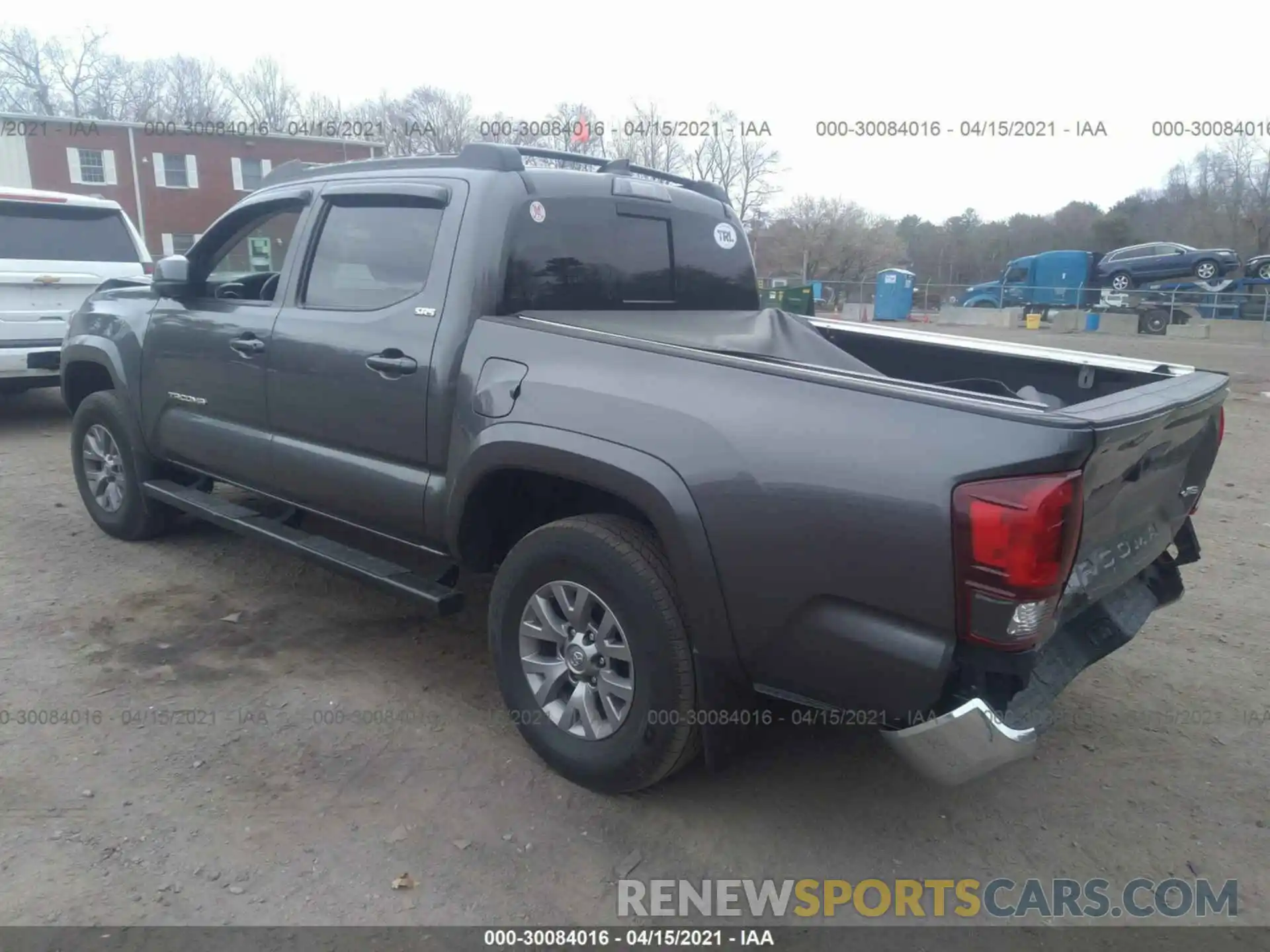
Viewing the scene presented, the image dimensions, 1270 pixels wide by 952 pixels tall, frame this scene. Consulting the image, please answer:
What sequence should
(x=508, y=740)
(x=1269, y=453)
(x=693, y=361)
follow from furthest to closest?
1. (x=1269, y=453)
2. (x=508, y=740)
3. (x=693, y=361)

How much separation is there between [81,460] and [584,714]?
4.08 metres

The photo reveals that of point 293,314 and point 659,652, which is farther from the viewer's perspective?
point 293,314

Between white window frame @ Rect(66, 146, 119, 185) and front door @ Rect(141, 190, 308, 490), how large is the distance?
34.8m

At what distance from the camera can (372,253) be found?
3.82m

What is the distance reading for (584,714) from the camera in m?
3.09

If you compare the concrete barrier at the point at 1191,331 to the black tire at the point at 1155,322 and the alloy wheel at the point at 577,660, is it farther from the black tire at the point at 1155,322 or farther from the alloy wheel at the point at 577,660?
the alloy wheel at the point at 577,660

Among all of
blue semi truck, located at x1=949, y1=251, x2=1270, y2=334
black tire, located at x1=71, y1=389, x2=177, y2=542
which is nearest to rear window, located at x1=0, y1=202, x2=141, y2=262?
black tire, located at x1=71, y1=389, x2=177, y2=542

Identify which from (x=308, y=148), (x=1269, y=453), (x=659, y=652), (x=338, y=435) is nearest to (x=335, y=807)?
(x=659, y=652)

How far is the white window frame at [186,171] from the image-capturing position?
34.4m

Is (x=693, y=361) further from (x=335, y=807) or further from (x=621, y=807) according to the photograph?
(x=335, y=807)

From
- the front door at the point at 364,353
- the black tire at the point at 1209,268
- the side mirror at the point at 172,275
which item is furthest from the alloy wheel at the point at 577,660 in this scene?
the black tire at the point at 1209,268

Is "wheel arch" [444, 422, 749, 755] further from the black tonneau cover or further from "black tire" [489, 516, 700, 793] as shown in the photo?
the black tonneau cover

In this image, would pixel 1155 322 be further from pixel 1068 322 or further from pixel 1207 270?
pixel 1207 270

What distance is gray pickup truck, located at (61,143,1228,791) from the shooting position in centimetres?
233
